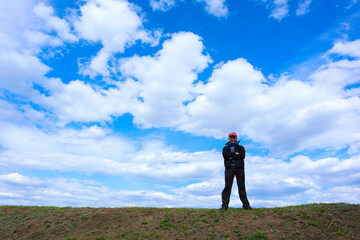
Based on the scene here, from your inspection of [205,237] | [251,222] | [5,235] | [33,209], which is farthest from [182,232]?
[33,209]

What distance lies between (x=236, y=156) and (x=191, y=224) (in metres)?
4.74

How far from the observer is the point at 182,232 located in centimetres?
1302

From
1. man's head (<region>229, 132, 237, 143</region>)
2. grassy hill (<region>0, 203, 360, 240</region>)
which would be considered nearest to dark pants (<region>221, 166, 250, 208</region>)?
grassy hill (<region>0, 203, 360, 240</region>)

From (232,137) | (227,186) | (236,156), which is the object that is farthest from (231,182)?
(232,137)

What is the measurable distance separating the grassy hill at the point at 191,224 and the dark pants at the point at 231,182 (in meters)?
0.81

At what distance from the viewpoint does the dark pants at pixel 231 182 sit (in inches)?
607

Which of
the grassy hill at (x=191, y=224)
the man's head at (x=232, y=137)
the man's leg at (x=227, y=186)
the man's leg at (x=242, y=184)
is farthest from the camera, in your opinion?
the man's head at (x=232, y=137)

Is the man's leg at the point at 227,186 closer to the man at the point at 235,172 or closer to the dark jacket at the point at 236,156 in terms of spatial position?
the man at the point at 235,172

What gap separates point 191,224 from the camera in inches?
543

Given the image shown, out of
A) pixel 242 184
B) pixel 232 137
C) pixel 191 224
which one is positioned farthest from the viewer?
pixel 232 137

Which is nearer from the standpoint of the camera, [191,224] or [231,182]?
[191,224]

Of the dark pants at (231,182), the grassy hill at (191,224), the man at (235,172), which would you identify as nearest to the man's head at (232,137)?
the man at (235,172)

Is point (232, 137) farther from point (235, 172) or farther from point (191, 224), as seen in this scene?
point (191, 224)

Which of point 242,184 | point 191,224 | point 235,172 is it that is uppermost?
point 235,172
